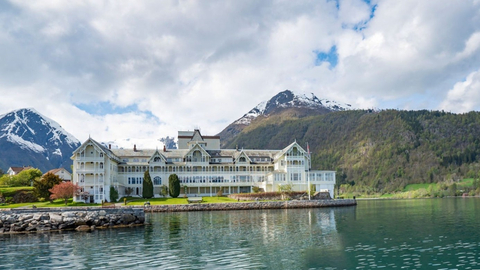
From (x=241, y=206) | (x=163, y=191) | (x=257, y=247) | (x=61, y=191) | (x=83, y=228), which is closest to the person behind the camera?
(x=257, y=247)

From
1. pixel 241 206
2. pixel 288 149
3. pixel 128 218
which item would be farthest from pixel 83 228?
pixel 288 149

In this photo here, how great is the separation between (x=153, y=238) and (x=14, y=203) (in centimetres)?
5657

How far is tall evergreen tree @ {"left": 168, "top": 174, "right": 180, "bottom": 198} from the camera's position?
9544 cm

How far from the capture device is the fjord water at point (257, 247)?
26.5m

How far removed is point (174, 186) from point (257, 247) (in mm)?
65227

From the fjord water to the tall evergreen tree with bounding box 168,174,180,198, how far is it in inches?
1919

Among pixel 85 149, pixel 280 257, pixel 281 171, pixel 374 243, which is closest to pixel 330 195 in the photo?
pixel 281 171

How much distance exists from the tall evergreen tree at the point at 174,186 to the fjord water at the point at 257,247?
48.7 m

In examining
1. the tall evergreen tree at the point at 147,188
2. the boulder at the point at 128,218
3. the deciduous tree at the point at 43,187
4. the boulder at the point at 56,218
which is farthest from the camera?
the tall evergreen tree at the point at 147,188

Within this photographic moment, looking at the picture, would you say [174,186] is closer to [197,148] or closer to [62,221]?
[197,148]

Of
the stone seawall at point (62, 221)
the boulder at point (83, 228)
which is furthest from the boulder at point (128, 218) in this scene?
the boulder at point (83, 228)

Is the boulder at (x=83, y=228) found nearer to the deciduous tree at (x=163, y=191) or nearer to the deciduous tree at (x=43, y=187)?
the deciduous tree at (x=43, y=187)

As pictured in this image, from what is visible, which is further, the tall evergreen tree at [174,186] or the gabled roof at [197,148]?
the gabled roof at [197,148]

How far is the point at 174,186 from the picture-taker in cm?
9538
